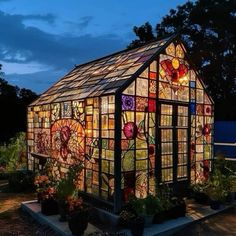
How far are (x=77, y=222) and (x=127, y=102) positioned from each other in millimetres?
2771

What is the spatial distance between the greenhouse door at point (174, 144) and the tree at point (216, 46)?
18743 millimetres

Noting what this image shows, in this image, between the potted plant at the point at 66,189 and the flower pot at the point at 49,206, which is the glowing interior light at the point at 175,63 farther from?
the flower pot at the point at 49,206

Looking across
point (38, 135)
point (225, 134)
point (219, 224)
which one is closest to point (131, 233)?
point (219, 224)

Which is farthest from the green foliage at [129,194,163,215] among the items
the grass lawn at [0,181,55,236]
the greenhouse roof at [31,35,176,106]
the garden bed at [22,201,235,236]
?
the greenhouse roof at [31,35,176,106]

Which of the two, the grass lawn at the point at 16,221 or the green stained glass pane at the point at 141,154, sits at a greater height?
the green stained glass pane at the point at 141,154

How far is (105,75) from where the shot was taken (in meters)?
9.02

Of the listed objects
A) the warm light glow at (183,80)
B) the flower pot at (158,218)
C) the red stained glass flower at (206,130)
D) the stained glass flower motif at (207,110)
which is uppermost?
the warm light glow at (183,80)

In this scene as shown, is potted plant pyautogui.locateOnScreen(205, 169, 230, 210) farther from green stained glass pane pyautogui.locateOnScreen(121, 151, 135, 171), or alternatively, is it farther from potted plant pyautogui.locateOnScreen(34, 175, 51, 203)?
potted plant pyautogui.locateOnScreen(34, 175, 51, 203)

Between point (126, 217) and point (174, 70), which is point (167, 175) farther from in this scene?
point (174, 70)

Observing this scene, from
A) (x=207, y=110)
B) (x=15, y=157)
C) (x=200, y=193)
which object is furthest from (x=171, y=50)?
(x=15, y=157)

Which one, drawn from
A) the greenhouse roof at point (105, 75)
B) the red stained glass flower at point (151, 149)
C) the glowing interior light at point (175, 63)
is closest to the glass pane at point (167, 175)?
the red stained glass flower at point (151, 149)

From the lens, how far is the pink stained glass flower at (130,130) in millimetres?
7570

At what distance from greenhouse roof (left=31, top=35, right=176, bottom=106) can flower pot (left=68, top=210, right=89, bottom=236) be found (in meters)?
2.65

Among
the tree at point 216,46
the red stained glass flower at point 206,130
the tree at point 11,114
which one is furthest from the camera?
the tree at point 216,46
